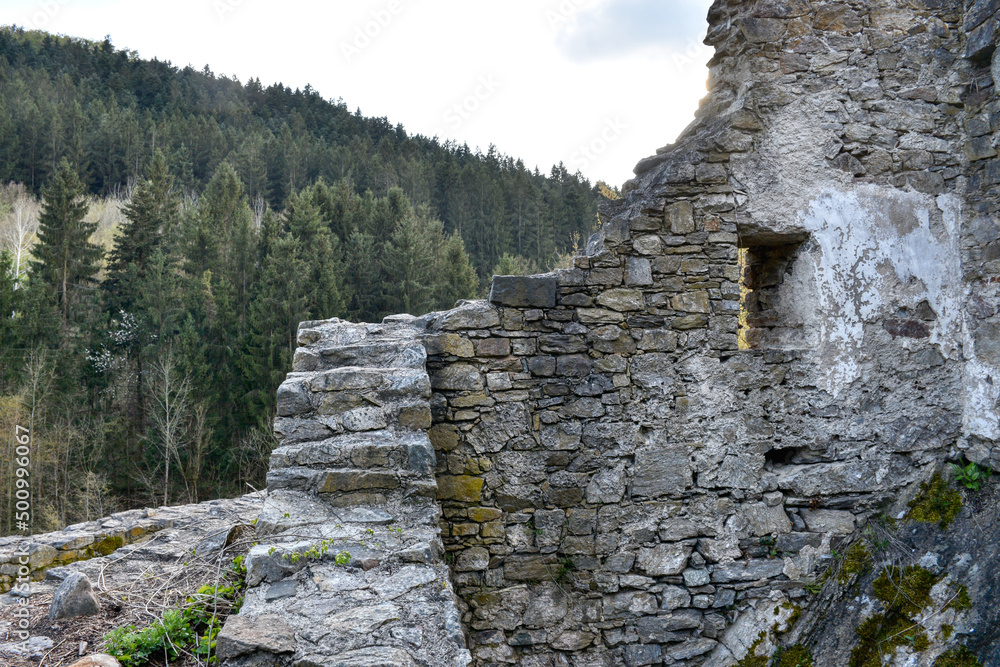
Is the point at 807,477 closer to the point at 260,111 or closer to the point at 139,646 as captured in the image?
the point at 139,646

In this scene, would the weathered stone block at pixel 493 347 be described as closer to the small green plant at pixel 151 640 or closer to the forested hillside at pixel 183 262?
the small green plant at pixel 151 640

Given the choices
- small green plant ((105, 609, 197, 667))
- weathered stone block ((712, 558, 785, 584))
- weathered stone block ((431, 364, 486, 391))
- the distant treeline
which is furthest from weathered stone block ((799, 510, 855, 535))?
the distant treeline

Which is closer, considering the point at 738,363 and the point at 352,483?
the point at 352,483

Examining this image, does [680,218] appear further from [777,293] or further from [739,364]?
[739,364]

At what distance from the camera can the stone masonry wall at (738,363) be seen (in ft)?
12.1

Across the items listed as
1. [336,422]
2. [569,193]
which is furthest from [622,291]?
[569,193]

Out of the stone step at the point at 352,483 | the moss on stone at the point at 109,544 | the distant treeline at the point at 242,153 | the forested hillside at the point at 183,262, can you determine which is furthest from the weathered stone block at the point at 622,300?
the distant treeline at the point at 242,153

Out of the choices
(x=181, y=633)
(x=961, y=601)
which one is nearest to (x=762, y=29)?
(x=961, y=601)

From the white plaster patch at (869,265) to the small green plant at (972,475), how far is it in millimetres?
721

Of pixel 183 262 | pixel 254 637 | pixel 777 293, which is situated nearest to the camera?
pixel 254 637

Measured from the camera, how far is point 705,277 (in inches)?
150

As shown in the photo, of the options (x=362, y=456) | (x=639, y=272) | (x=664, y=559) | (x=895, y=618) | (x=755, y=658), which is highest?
(x=639, y=272)

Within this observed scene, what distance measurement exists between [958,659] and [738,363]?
1.82 m

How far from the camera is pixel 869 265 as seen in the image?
12.5 ft
